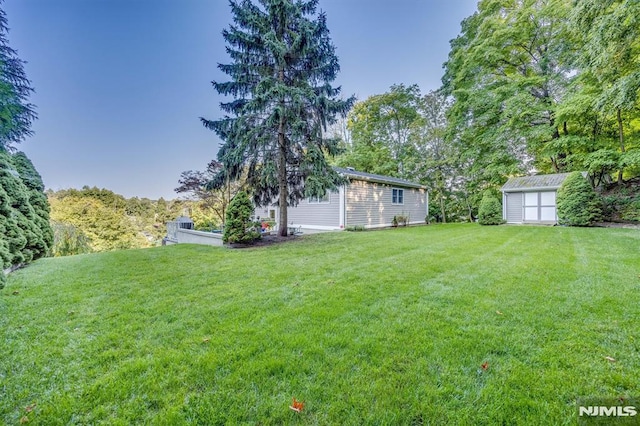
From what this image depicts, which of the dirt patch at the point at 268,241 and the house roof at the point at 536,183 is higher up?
the house roof at the point at 536,183

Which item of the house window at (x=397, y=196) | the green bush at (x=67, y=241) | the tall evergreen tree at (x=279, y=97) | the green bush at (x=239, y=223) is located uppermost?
the tall evergreen tree at (x=279, y=97)

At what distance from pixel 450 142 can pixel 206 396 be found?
22.4 meters

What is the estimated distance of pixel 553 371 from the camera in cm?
209

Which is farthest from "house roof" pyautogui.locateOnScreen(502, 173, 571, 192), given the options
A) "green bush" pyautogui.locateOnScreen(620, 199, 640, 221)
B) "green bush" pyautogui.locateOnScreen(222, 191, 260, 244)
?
"green bush" pyautogui.locateOnScreen(222, 191, 260, 244)

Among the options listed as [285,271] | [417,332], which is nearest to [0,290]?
[285,271]

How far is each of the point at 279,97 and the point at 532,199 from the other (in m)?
16.3

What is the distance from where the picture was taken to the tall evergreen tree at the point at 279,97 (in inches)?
359

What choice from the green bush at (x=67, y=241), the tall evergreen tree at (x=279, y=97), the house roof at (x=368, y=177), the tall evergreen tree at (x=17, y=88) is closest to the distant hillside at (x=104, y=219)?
the green bush at (x=67, y=241)

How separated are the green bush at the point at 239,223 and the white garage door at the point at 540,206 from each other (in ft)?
54.8

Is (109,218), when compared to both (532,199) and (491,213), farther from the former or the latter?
(532,199)

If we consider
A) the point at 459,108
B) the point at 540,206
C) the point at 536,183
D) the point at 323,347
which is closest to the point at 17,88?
the point at 323,347

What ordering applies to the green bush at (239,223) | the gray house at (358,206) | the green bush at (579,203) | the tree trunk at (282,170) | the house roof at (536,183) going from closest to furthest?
the green bush at (239,223) → the tree trunk at (282,170) → the green bush at (579,203) → the gray house at (358,206) → the house roof at (536,183)

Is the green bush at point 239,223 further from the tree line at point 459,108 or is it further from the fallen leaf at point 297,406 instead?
the fallen leaf at point 297,406

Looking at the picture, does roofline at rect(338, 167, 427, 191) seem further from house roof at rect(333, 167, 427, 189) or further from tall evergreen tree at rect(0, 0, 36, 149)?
tall evergreen tree at rect(0, 0, 36, 149)
